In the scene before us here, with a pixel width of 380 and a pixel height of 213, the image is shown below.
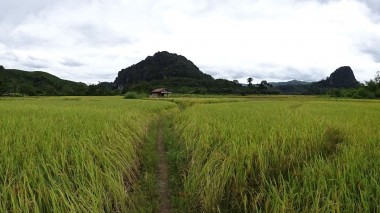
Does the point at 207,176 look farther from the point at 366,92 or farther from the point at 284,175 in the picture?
the point at 366,92

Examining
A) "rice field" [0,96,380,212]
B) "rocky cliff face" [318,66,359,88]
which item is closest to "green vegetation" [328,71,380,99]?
"rice field" [0,96,380,212]

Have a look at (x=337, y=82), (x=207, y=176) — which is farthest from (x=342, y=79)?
(x=207, y=176)

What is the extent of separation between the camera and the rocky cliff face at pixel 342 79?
120469 millimetres

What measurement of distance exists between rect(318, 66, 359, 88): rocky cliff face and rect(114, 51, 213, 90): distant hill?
5037 cm

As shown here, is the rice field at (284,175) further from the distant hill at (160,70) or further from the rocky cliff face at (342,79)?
the rocky cliff face at (342,79)

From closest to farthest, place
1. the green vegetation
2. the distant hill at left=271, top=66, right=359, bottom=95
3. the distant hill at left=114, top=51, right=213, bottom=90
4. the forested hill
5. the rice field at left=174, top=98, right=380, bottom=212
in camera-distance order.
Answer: the rice field at left=174, top=98, right=380, bottom=212 < the green vegetation < the forested hill < the distant hill at left=114, top=51, right=213, bottom=90 < the distant hill at left=271, top=66, right=359, bottom=95

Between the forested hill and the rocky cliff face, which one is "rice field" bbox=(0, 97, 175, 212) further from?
the rocky cliff face

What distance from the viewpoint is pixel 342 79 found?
125 metres

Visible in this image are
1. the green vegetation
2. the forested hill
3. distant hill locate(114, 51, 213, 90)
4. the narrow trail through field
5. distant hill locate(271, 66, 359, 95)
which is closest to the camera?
the narrow trail through field

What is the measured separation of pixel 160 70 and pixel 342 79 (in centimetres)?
7704

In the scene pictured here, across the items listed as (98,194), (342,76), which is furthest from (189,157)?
(342,76)

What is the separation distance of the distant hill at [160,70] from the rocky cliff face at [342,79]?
50.4 metres

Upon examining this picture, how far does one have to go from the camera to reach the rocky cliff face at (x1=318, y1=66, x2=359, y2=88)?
395 feet

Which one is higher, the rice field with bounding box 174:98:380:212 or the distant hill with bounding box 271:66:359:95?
the distant hill with bounding box 271:66:359:95
